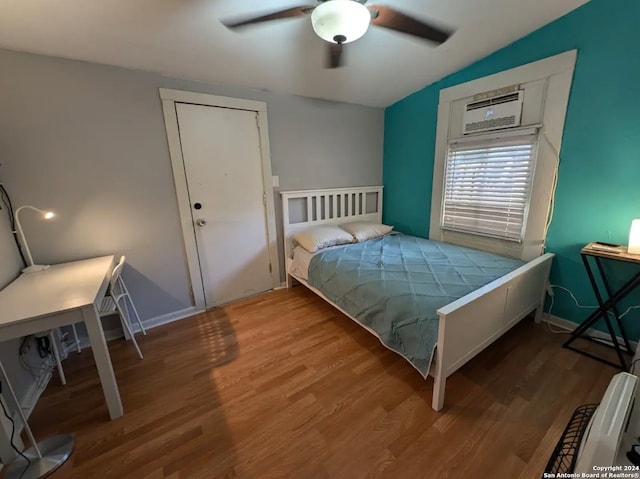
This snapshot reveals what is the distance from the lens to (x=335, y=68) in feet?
7.89

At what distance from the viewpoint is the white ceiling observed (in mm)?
1527

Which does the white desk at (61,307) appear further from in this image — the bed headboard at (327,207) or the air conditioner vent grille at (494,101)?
the air conditioner vent grille at (494,101)

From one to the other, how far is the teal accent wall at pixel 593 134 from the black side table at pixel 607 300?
134 millimetres

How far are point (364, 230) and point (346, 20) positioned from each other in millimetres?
2101

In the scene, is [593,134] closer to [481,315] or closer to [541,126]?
[541,126]

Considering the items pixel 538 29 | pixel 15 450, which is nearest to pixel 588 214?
pixel 538 29

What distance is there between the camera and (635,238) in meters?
1.67

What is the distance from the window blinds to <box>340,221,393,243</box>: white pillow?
2.42ft

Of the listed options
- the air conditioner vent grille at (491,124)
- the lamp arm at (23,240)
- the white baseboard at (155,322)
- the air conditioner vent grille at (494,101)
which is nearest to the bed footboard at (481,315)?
the air conditioner vent grille at (491,124)

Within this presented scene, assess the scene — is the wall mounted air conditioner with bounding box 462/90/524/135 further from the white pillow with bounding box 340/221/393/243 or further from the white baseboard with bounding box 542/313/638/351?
the white baseboard with bounding box 542/313/638/351

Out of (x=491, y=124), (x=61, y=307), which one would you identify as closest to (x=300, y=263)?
(x=61, y=307)

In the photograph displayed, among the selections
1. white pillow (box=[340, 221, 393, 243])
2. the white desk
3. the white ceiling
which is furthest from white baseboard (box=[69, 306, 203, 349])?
the white ceiling

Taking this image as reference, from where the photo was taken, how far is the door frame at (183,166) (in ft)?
7.36

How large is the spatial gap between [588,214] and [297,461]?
2655mm
